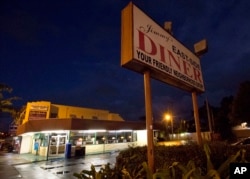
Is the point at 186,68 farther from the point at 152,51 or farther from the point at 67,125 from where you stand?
the point at 67,125

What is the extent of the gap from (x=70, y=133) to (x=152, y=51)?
2087 centimetres

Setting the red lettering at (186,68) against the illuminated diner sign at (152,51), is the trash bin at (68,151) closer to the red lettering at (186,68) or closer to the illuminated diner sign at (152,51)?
the illuminated diner sign at (152,51)

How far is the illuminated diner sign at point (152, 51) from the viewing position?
4828 millimetres

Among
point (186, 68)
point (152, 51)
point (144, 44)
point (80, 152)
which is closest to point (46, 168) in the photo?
point (80, 152)

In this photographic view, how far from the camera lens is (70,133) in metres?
23.9

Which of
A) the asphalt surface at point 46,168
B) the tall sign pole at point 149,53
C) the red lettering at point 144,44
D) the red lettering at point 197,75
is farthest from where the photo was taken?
the asphalt surface at point 46,168

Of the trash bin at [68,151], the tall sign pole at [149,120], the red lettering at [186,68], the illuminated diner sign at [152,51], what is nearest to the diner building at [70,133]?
the trash bin at [68,151]

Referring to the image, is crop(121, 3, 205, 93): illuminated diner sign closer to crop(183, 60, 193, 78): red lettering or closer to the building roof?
crop(183, 60, 193, 78): red lettering

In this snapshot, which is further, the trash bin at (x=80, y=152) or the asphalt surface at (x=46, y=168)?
the trash bin at (x=80, y=152)

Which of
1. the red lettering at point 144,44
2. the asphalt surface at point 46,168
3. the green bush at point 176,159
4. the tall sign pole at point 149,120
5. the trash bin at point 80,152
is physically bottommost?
the asphalt surface at point 46,168

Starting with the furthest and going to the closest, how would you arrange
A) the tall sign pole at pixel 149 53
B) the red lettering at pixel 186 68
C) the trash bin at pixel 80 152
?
1. the trash bin at pixel 80 152
2. the red lettering at pixel 186 68
3. the tall sign pole at pixel 149 53

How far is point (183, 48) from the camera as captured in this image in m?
7.21

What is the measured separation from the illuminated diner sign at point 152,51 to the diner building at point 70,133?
12.9 meters

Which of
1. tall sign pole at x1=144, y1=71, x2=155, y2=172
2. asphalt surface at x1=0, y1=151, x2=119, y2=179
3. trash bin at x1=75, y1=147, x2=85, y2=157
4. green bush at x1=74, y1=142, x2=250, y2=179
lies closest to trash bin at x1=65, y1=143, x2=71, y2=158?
trash bin at x1=75, y1=147, x2=85, y2=157
